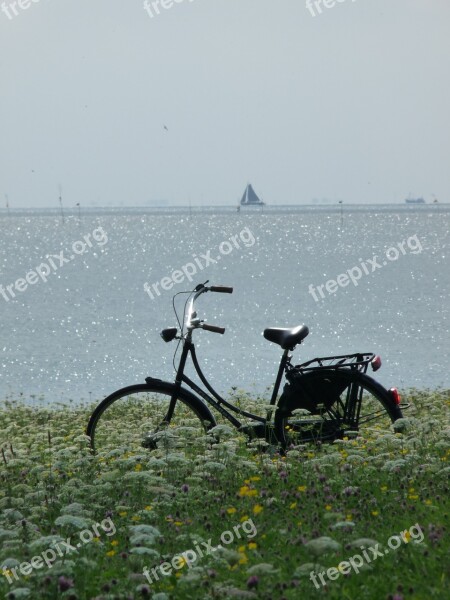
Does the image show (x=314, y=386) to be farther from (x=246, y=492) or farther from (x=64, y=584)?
(x=64, y=584)

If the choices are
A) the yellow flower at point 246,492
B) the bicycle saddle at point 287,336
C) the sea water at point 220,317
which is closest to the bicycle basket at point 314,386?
the bicycle saddle at point 287,336

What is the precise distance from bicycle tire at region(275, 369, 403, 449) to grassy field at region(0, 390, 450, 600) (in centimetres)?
16

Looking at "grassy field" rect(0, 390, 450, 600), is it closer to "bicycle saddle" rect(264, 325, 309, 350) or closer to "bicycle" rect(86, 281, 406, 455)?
"bicycle" rect(86, 281, 406, 455)

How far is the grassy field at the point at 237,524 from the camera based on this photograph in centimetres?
536

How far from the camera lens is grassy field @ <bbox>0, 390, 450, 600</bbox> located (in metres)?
5.36

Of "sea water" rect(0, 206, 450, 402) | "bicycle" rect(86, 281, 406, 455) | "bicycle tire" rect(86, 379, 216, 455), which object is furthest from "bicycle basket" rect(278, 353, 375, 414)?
"sea water" rect(0, 206, 450, 402)

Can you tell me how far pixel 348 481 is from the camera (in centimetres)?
753

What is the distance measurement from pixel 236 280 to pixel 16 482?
54535 millimetres

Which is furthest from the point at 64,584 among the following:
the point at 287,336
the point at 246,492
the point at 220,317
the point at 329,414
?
the point at 220,317

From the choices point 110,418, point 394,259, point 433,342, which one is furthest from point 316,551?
point 394,259

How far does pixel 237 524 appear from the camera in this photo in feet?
21.9

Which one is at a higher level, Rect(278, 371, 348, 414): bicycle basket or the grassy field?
Rect(278, 371, 348, 414): bicycle basket

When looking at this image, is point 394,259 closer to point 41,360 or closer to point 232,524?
point 41,360

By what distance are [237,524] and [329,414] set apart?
2318mm
